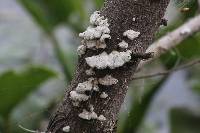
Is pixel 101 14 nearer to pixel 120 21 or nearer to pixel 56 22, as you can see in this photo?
pixel 120 21

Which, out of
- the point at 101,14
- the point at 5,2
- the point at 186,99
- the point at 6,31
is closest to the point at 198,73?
the point at 186,99

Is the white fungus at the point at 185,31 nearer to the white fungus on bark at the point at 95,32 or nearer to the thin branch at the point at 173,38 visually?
the thin branch at the point at 173,38

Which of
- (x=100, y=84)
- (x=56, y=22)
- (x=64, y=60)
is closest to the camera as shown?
(x=100, y=84)

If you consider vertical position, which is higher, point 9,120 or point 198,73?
point 198,73

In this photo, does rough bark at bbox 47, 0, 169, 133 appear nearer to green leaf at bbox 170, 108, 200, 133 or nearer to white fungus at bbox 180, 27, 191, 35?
white fungus at bbox 180, 27, 191, 35

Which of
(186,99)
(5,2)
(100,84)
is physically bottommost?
(100,84)

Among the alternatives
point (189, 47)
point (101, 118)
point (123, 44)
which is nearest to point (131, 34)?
point (123, 44)
